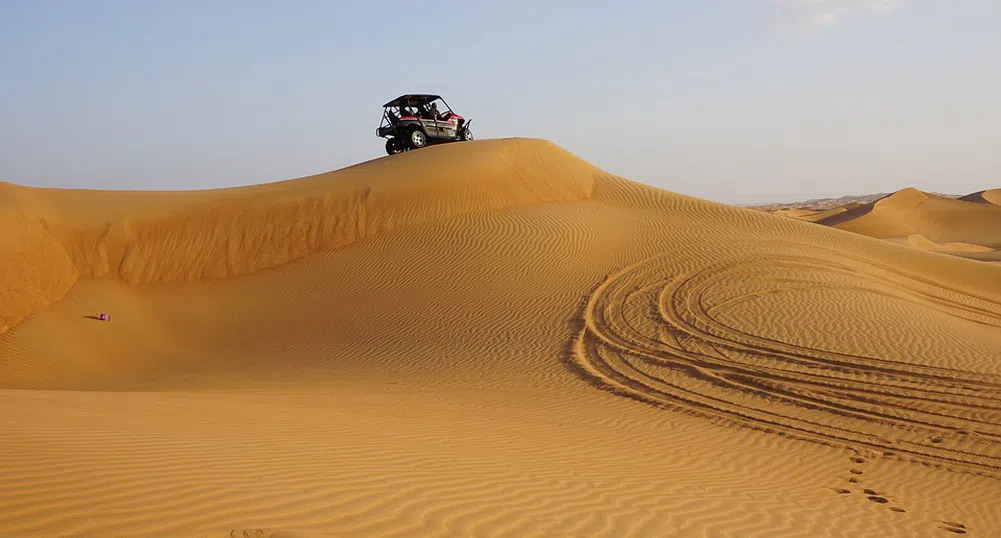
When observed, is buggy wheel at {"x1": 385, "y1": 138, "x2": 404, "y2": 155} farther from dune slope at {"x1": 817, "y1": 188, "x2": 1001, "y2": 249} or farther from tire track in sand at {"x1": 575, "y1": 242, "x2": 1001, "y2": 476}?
dune slope at {"x1": 817, "y1": 188, "x2": 1001, "y2": 249}

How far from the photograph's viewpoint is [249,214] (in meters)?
21.0

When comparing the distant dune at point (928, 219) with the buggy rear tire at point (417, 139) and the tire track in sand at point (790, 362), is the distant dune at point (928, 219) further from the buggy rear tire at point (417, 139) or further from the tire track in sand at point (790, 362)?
the buggy rear tire at point (417, 139)

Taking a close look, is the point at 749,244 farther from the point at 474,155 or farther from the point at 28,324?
the point at 28,324

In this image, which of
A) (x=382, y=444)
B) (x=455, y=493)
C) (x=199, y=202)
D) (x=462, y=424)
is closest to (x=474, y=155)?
(x=199, y=202)

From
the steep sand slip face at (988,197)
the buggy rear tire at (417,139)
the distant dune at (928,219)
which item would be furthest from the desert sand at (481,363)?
the steep sand slip face at (988,197)

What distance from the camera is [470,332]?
45.9 ft

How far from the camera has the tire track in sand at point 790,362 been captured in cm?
845

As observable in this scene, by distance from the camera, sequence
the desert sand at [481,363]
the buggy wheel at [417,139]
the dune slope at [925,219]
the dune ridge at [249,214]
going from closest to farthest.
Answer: the desert sand at [481,363]
the dune ridge at [249,214]
the buggy wheel at [417,139]
the dune slope at [925,219]

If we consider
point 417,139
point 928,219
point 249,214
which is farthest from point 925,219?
point 249,214

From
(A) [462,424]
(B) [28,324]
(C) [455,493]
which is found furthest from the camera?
(B) [28,324]

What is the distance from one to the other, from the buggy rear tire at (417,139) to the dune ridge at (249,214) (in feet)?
5.85

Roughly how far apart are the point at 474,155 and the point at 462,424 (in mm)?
16155

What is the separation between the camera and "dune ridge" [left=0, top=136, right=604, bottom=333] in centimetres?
1862

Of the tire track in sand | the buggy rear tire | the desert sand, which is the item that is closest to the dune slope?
the desert sand
